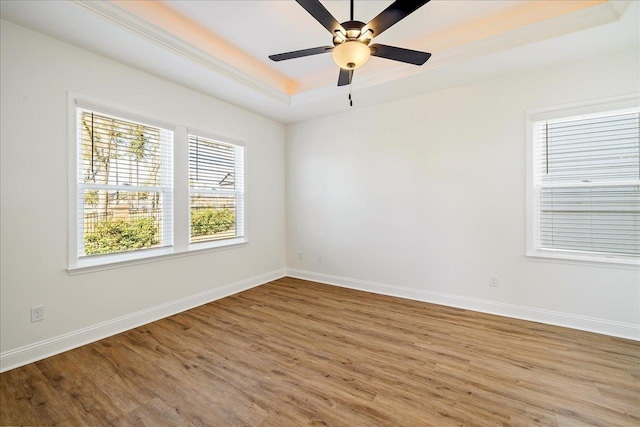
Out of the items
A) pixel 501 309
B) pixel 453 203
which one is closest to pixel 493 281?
pixel 501 309

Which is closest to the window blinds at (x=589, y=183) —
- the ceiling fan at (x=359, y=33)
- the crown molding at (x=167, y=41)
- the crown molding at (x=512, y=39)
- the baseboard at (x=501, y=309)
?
the baseboard at (x=501, y=309)

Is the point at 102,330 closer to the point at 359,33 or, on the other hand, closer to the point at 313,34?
the point at 359,33

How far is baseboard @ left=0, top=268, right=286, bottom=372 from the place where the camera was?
2.22m

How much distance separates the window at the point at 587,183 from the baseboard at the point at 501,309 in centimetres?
63

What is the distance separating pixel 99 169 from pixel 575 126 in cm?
495

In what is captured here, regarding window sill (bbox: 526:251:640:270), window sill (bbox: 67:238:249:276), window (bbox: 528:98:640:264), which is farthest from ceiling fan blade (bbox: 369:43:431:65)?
window sill (bbox: 67:238:249:276)

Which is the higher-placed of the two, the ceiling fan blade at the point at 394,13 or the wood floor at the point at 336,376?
the ceiling fan blade at the point at 394,13

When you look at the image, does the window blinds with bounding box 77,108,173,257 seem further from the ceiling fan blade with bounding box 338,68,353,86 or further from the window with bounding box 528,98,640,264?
the window with bounding box 528,98,640,264

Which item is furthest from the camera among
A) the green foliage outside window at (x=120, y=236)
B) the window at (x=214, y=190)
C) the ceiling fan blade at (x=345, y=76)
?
the window at (x=214, y=190)

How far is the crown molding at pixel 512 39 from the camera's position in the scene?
2.22m

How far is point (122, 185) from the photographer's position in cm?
291

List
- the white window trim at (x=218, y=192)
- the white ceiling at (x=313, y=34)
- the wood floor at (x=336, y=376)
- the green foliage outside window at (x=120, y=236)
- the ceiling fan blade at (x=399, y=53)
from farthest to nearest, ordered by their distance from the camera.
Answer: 1. the white window trim at (x=218, y=192)
2. the green foliage outside window at (x=120, y=236)
3. the white ceiling at (x=313, y=34)
4. the ceiling fan blade at (x=399, y=53)
5. the wood floor at (x=336, y=376)

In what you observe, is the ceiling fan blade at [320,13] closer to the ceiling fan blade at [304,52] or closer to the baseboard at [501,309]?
the ceiling fan blade at [304,52]

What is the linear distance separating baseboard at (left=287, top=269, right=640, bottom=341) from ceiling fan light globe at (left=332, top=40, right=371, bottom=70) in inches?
117
